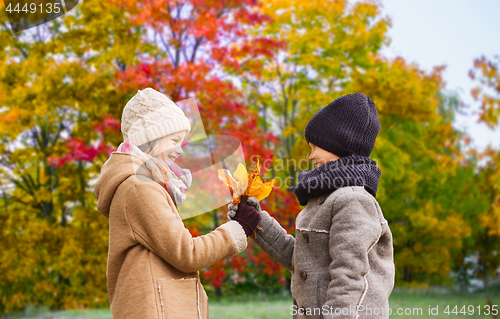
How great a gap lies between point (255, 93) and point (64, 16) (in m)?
4.06

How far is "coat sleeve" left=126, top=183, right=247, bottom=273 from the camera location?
5.82 ft

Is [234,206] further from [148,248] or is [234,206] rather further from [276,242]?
[148,248]

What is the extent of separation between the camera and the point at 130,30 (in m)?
8.10

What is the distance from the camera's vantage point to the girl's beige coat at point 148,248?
1.78 metres

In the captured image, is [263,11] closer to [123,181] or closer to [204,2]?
[204,2]

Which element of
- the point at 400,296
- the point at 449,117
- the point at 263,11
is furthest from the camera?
the point at 449,117

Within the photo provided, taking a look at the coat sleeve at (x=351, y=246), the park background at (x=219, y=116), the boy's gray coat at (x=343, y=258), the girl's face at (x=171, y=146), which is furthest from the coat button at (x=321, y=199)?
the park background at (x=219, y=116)

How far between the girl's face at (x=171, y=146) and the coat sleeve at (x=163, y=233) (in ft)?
0.58

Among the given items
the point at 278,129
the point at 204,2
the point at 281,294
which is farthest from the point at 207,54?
the point at 281,294

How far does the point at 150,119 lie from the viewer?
1.92m

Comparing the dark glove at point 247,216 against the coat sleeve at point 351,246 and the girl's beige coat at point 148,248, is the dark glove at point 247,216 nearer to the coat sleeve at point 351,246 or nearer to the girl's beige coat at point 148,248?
the girl's beige coat at point 148,248

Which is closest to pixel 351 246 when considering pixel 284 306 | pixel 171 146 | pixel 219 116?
pixel 171 146

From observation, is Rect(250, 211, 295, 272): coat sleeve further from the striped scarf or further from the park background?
the park background

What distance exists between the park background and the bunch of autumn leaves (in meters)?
4.78
